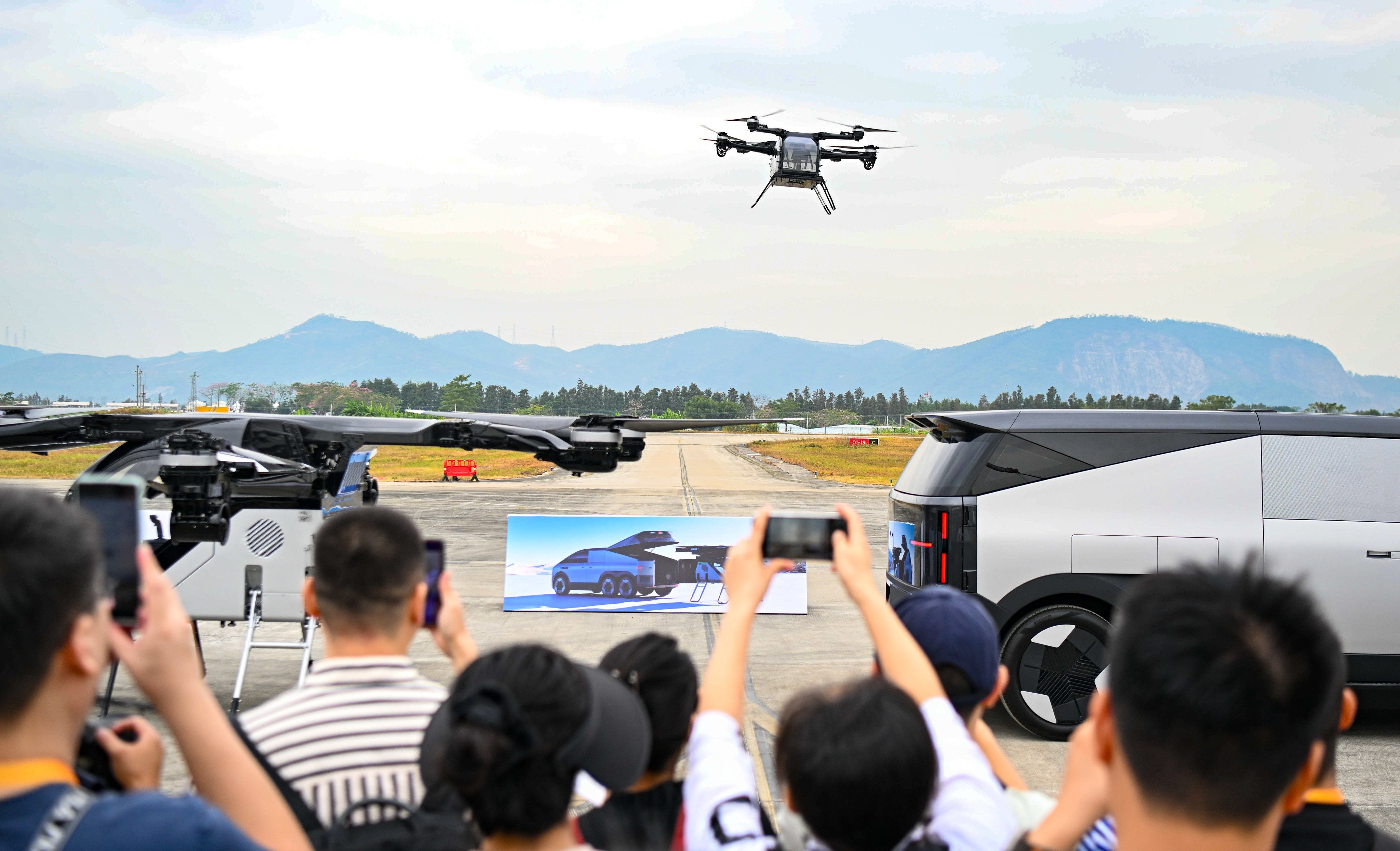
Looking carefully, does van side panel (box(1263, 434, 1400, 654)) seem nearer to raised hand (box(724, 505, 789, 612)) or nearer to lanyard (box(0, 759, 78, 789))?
raised hand (box(724, 505, 789, 612))

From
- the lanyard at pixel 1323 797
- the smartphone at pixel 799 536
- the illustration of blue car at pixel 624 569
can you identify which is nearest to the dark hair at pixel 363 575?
the smartphone at pixel 799 536

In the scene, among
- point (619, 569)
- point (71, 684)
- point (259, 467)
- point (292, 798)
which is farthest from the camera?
point (619, 569)

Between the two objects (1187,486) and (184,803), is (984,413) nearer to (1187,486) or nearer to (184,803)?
(1187,486)

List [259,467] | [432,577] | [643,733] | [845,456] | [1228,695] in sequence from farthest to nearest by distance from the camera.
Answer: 1. [845,456]
2. [259,467]
3. [432,577]
4. [643,733]
5. [1228,695]

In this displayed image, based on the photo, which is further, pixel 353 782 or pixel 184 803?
pixel 353 782

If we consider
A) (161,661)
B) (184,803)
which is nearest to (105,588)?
(161,661)

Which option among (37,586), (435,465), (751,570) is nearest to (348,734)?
(37,586)

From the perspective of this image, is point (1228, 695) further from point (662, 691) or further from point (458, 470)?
point (458, 470)
